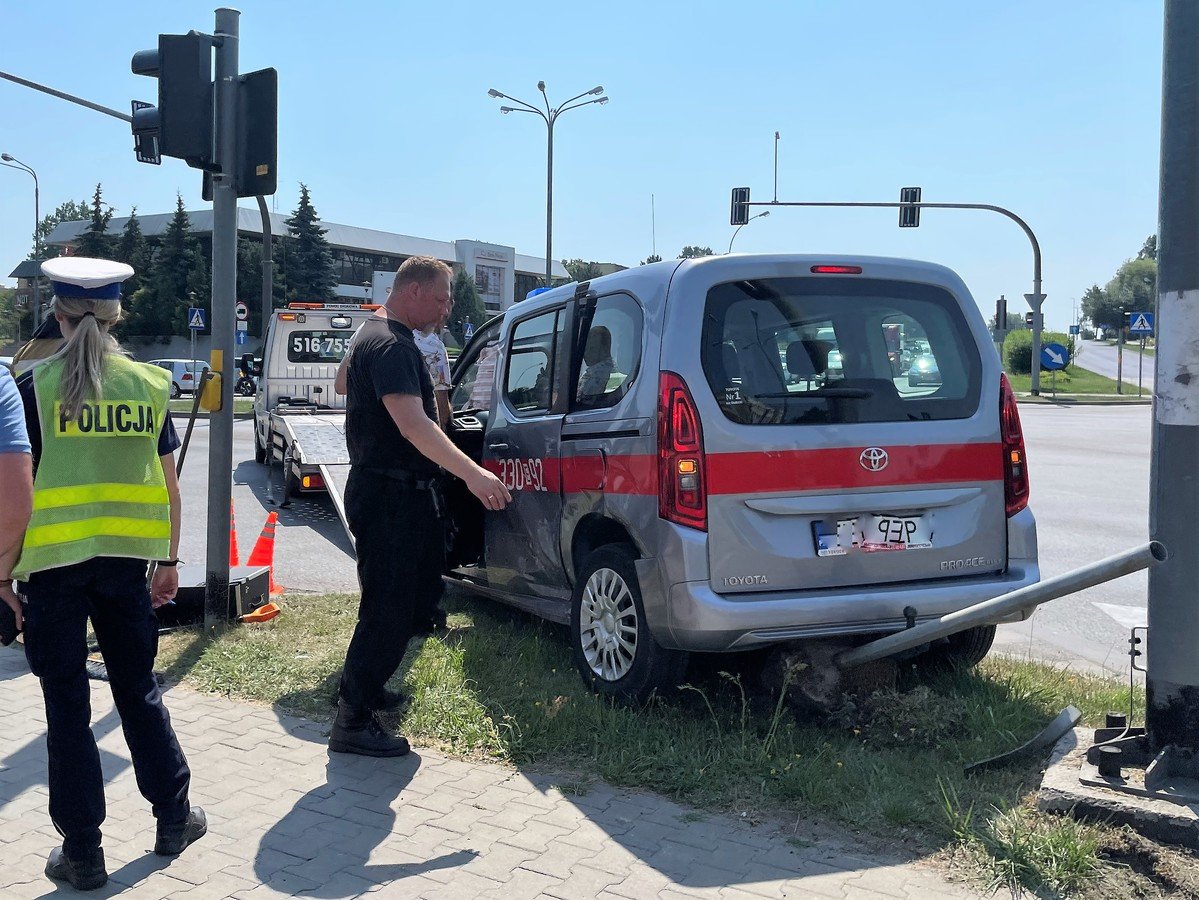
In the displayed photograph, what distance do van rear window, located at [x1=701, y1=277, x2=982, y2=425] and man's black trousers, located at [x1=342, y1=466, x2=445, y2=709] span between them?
1.33 meters

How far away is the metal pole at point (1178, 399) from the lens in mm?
3734

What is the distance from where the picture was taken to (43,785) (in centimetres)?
421

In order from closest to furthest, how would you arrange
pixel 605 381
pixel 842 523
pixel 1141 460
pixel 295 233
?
1. pixel 842 523
2. pixel 605 381
3. pixel 1141 460
4. pixel 295 233

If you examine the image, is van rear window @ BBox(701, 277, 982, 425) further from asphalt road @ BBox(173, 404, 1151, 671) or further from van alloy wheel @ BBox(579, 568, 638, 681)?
asphalt road @ BBox(173, 404, 1151, 671)

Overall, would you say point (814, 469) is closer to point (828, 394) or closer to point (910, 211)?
point (828, 394)

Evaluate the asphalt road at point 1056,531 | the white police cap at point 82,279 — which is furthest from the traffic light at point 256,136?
the asphalt road at point 1056,531

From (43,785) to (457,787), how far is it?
5.04 feet

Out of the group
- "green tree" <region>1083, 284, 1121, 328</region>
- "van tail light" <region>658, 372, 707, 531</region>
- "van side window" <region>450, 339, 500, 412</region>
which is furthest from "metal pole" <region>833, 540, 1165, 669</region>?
"green tree" <region>1083, 284, 1121, 328</region>

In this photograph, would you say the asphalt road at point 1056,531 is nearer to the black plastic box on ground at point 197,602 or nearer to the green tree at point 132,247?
the black plastic box on ground at point 197,602

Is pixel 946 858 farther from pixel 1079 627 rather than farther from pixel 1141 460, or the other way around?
pixel 1141 460

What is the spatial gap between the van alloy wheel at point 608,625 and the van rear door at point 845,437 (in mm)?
578

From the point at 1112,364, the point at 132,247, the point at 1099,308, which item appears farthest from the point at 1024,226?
the point at 1099,308

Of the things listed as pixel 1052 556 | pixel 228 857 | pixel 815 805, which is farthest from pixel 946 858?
pixel 1052 556

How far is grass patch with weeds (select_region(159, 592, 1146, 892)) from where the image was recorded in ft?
12.3
